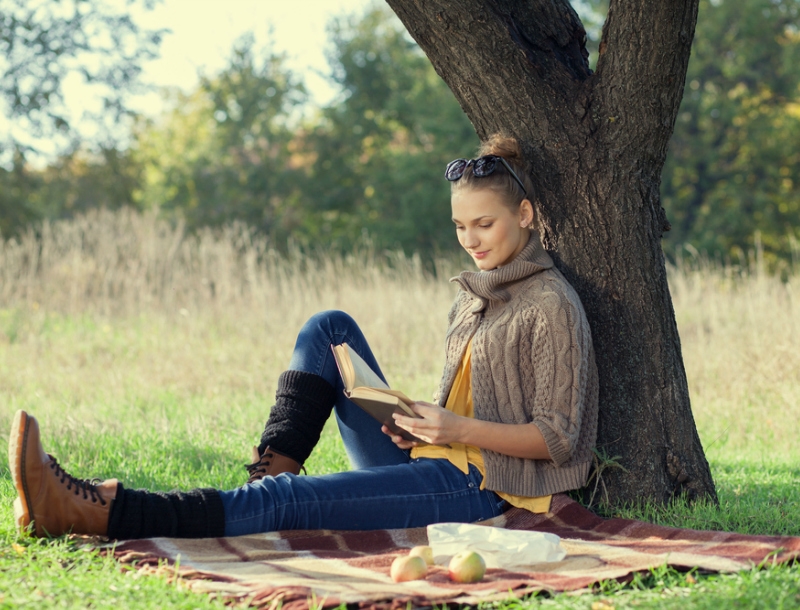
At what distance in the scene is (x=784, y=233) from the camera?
18.7 meters

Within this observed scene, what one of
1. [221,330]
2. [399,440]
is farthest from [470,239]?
[221,330]

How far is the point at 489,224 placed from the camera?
3.02 m

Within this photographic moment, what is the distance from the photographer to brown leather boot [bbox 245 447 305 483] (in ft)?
10.1

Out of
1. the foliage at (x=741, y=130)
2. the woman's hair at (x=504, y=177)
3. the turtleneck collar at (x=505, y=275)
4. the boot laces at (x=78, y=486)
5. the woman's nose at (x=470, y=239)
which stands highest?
the foliage at (x=741, y=130)

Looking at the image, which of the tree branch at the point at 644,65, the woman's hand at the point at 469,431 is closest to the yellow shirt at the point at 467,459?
the woman's hand at the point at 469,431

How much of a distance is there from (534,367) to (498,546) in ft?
2.23

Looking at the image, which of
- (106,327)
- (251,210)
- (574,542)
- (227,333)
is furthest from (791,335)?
(251,210)

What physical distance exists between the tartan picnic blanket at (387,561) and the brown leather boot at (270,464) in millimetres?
411

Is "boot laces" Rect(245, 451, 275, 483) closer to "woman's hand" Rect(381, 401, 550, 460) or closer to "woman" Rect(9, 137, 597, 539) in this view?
"woman" Rect(9, 137, 597, 539)

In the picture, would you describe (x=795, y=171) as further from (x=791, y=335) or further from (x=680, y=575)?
(x=680, y=575)

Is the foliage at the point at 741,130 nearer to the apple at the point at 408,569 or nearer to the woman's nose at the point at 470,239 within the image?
the woman's nose at the point at 470,239

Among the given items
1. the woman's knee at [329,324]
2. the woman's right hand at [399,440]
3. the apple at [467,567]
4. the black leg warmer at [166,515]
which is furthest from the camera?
the woman's knee at [329,324]

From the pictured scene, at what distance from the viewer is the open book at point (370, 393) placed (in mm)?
2689

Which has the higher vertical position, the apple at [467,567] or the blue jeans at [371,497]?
the blue jeans at [371,497]
